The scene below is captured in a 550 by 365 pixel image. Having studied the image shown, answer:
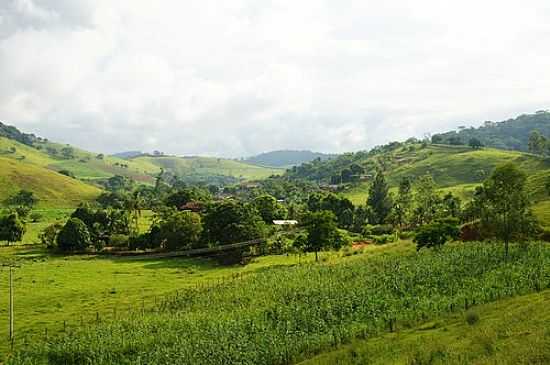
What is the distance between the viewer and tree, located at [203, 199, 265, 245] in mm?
93812

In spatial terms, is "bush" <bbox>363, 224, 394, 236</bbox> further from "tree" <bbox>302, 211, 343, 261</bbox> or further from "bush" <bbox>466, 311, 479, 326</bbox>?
"bush" <bbox>466, 311, 479, 326</bbox>

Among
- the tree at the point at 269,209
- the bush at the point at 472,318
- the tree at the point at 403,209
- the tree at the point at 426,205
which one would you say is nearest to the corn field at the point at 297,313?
the bush at the point at 472,318

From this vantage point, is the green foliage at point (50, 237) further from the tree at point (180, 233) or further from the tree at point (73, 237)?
the tree at point (180, 233)

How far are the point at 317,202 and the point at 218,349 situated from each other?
4148 inches

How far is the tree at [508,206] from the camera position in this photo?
5550cm

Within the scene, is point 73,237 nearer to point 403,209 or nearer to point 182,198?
point 182,198

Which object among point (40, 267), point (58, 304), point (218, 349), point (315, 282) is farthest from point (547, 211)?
point (40, 267)

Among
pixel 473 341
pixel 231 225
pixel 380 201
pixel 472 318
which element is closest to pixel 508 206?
pixel 472 318

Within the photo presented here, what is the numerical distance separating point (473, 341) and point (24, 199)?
590 ft

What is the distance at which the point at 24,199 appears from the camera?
579 ft

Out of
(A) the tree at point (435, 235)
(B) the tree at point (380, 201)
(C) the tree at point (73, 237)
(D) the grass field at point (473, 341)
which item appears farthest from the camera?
(B) the tree at point (380, 201)

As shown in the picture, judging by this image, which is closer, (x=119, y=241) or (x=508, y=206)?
(x=508, y=206)

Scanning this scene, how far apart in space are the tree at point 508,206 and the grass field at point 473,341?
18.5 meters

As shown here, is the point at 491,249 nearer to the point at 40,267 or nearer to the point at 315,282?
Answer: the point at 315,282
